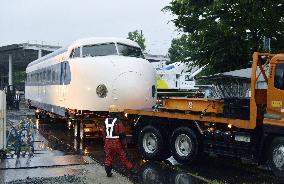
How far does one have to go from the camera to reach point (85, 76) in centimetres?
1539

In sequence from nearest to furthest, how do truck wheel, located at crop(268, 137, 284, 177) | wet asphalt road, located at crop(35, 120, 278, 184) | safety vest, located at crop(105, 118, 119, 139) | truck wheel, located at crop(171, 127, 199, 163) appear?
1. truck wheel, located at crop(268, 137, 284, 177)
2. wet asphalt road, located at crop(35, 120, 278, 184)
3. safety vest, located at crop(105, 118, 119, 139)
4. truck wheel, located at crop(171, 127, 199, 163)

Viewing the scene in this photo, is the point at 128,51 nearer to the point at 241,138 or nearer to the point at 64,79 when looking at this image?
the point at 64,79

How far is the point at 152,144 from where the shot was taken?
12961 mm

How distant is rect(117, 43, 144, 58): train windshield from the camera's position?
54.3 ft

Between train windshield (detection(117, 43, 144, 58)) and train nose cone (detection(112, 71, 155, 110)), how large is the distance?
5.62ft

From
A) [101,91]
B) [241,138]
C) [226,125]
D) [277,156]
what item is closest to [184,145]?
[226,125]

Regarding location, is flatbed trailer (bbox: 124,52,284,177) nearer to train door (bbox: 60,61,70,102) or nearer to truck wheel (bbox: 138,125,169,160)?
truck wheel (bbox: 138,125,169,160)

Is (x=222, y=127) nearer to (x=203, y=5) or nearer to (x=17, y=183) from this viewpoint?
(x=17, y=183)

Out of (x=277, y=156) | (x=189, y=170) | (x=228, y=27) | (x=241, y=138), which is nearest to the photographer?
(x=277, y=156)

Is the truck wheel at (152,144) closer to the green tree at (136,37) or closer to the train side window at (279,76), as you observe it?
the train side window at (279,76)

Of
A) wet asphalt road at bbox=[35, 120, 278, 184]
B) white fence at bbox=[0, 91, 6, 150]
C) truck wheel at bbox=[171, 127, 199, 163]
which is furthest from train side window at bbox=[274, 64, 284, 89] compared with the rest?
white fence at bbox=[0, 91, 6, 150]

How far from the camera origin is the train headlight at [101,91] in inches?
592

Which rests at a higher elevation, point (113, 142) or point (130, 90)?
point (130, 90)

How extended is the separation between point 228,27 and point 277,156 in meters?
10.4
